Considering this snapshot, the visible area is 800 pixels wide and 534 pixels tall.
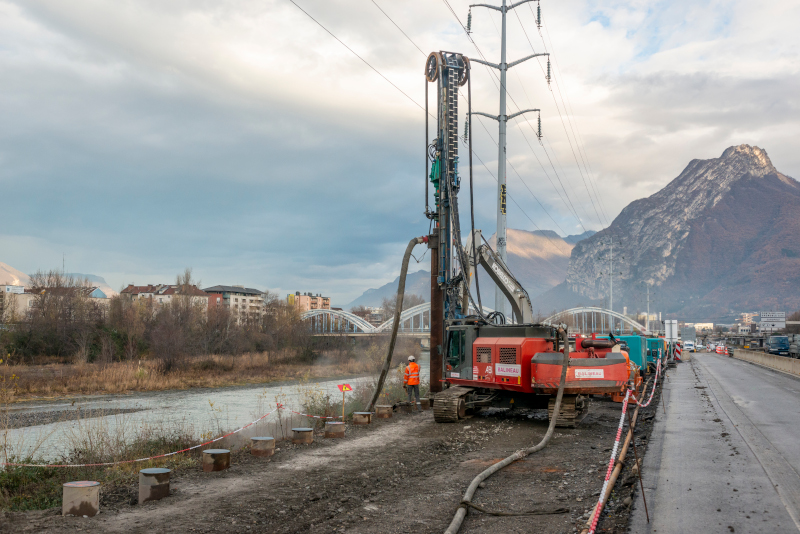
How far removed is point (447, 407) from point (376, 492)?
21.8 ft

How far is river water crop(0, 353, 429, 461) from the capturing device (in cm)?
1705

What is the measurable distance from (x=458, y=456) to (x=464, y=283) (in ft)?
25.8

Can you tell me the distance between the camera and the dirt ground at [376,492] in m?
7.19

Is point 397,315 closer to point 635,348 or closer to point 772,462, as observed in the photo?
point 772,462

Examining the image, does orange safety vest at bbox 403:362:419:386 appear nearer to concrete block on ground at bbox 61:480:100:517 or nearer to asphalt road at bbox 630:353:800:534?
asphalt road at bbox 630:353:800:534

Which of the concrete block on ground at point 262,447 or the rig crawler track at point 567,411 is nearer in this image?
the concrete block on ground at point 262,447

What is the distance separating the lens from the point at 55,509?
309 inches

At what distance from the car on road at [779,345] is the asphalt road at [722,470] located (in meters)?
56.5

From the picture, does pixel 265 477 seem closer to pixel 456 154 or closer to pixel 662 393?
pixel 456 154

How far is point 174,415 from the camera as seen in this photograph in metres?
29.1

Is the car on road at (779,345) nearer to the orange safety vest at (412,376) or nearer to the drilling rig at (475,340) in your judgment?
the drilling rig at (475,340)

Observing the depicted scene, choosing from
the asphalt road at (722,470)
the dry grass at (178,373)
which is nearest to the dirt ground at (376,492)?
the asphalt road at (722,470)

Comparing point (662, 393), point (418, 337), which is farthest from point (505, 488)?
point (418, 337)

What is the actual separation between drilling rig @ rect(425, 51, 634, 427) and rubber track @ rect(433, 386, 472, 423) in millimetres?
26
